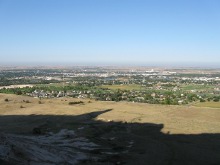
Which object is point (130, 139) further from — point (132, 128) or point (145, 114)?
point (145, 114)

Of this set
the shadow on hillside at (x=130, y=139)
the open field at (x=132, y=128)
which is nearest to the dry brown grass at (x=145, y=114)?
the open field at (x=132, y=128)

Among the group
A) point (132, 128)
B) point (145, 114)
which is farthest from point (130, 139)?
point (145, 114)

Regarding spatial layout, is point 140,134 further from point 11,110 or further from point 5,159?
point 11,110

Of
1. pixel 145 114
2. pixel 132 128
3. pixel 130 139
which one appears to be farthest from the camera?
pixel 145 114

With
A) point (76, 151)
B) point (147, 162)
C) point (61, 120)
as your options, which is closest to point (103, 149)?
point (76, 151)

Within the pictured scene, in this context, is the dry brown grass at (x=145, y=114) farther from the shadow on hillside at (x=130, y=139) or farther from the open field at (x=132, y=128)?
the shadow on hillside at (x=130, y=139)

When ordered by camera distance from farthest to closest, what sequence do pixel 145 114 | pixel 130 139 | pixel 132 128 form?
pixel 145 114
pixel 132 128
pixel 130 139

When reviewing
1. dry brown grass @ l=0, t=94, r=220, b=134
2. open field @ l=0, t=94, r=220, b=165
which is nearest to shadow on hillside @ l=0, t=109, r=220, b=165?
open field @ l=0, t=94, r=220, b=165

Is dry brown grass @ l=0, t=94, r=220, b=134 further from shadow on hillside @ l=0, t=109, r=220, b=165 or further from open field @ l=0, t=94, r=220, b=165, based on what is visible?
shadow on hillside @ l=0, t=109, r=220, b=165
